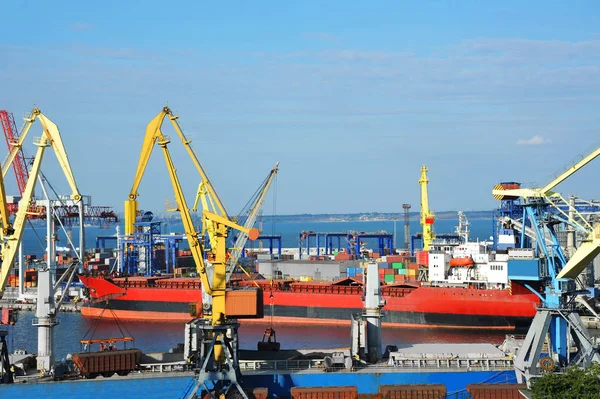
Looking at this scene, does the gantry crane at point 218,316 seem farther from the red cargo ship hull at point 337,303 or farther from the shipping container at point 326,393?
the red cargo ship hull at point 337,303

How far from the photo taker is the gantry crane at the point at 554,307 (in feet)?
94.2

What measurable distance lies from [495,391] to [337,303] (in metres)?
30.7

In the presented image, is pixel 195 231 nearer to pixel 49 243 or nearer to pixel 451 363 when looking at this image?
pixel 49 243

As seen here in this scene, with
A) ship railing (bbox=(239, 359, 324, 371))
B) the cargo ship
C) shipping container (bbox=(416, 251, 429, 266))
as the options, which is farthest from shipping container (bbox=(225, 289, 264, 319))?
shipping container (bbox=(416, 251, 429, 266))

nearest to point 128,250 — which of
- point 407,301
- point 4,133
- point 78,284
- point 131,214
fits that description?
point 78,284

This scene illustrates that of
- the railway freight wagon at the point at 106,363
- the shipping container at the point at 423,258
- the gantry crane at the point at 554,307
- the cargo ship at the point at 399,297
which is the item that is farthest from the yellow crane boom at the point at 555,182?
the shipping container at the point at 423,258

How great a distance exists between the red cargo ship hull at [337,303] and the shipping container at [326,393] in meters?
22.8

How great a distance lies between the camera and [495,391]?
1084 inches

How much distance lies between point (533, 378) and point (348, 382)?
626 centimetres

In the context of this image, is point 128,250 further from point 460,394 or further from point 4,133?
point 460,394

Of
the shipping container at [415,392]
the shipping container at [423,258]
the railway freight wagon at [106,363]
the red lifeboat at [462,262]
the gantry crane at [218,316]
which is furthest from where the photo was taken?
the shipping container at [423,258]

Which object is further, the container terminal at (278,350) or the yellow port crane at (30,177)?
the yellow port crane at (30,177)

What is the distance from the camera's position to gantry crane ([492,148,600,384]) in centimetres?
2872

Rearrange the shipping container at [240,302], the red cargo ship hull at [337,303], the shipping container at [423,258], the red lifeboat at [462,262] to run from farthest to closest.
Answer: the shipping container at [423,258] → the red lifeboat at [462,262] → the red cargo ship hull at [337,303] → the shipping container at [240,302]
